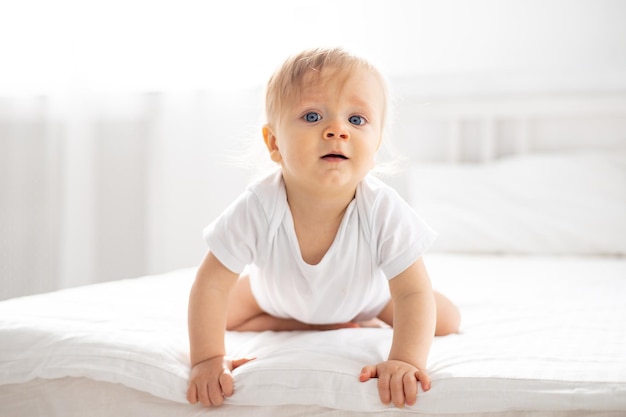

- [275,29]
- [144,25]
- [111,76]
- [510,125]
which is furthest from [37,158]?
[510,125]

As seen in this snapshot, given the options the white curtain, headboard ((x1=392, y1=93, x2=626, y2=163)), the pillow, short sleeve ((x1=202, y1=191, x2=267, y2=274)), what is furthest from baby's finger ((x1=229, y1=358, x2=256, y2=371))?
headboard ((x1=392, y1=93, x2=626, y2=163))

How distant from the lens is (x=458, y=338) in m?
0.98

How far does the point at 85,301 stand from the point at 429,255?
0.99m

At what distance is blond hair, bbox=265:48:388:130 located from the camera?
0.93m

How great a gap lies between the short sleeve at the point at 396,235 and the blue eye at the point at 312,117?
0.15 meters

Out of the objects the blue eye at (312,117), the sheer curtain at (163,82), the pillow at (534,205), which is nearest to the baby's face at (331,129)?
the blue eye at (312,117)

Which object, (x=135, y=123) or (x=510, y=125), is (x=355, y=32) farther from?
(x=135, y=123)

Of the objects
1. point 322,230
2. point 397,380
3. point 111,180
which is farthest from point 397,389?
point 111,180

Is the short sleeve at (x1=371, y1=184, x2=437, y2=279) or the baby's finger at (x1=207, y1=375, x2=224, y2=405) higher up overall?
the short sleeve at (x1=371, y1=184, x2=437, y2=279)

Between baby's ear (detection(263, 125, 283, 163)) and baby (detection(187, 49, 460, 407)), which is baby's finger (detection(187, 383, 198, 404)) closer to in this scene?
baby (detection(187, 49, 460, 407))

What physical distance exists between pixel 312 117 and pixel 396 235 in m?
0.20

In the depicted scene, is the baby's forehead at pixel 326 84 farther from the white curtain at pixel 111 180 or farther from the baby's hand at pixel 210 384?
the white curtain at pixel 111 180

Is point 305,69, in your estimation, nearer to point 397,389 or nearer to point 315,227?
point 315,227

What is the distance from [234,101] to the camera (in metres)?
2.07
